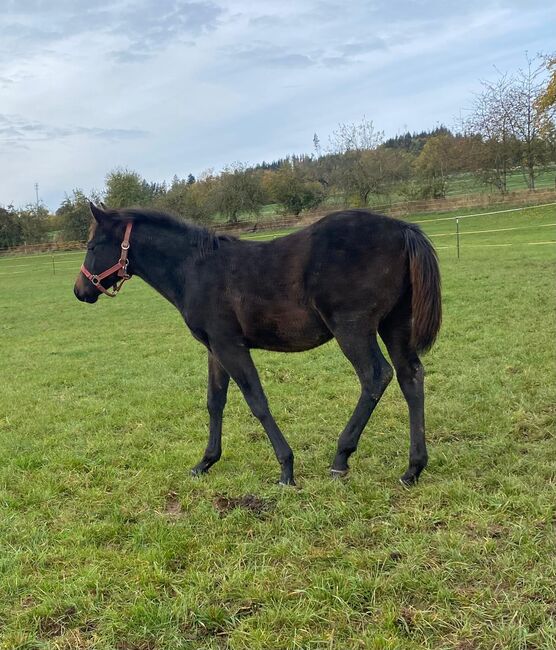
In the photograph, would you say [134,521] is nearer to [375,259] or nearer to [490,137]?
[375,259]

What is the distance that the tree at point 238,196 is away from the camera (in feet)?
151

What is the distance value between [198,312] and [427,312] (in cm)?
174

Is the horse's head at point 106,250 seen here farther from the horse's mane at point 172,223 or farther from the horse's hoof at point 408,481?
the horse's hoof at point 408,481

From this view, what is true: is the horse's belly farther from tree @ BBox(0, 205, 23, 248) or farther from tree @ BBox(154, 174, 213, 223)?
tree @ BBox(0, 205, 23, 248)

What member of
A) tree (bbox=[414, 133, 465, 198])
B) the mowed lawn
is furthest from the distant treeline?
the mowed lawn

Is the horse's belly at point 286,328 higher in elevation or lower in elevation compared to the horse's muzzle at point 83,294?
lower

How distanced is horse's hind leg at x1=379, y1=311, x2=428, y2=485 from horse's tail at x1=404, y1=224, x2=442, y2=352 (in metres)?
0.18

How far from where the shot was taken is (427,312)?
3.81m

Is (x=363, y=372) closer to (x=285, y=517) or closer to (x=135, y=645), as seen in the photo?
(x=285, y=517)

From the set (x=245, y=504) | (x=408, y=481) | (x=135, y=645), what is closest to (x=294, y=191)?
(x=408, y=481)

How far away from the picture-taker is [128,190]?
4997 centimetres

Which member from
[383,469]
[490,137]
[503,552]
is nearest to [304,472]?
[383,469]

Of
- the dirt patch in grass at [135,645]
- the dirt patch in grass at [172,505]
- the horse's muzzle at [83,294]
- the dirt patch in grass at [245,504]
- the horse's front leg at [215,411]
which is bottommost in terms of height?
the dirt patch in grass at [135,645]

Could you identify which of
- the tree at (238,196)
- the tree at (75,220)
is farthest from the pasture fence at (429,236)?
the tree at (238,196)
